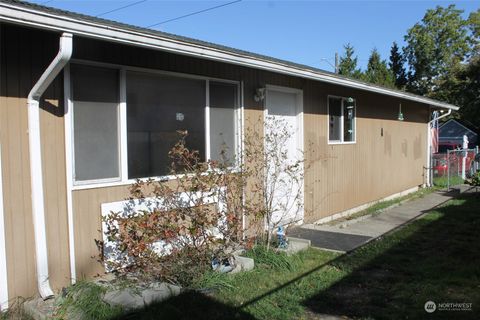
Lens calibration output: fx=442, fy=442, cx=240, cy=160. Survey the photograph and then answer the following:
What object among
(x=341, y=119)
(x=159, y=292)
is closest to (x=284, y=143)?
(x=341, y=119)

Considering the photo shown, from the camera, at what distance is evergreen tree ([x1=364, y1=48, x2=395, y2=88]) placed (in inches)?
1272

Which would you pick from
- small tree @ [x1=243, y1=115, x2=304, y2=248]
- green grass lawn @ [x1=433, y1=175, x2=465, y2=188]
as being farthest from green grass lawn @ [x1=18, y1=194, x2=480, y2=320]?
green grass lawn @ [x1=433, y1=175, x2=465, y2=188]

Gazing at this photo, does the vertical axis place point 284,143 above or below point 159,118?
below

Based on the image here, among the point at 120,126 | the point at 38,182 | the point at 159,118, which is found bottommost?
the point at 38,182

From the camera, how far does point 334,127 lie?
9.00 m

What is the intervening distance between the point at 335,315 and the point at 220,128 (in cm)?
306

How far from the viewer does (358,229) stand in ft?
25.2

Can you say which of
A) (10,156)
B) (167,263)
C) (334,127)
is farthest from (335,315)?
(334,127)

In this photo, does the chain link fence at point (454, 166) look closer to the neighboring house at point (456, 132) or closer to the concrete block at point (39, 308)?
the concrete block at point (39, 308)

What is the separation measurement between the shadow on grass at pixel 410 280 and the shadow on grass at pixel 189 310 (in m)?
0.81

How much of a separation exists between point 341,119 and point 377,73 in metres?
26.4

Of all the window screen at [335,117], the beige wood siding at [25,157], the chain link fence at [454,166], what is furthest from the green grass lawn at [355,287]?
the chain link fence at [454,166]

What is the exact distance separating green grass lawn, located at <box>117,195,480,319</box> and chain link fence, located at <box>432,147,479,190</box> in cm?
945

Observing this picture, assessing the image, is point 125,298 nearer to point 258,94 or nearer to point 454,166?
point 258,94
